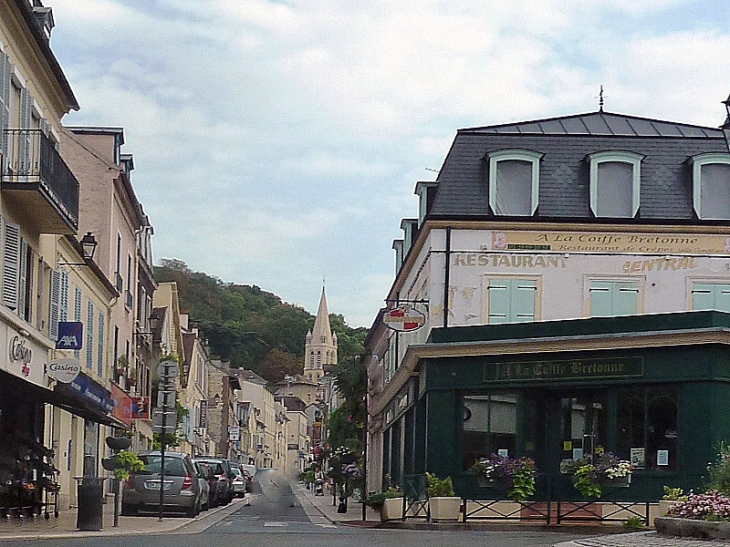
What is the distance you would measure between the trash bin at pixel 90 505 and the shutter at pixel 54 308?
774 centimetres

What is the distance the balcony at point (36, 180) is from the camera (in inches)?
873

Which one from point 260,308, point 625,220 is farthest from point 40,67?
point 260,308

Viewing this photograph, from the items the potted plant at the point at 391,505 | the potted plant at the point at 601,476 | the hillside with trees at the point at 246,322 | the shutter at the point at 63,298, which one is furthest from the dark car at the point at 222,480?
the hillside with trees at the point at 246,322

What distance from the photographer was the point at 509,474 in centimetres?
2700

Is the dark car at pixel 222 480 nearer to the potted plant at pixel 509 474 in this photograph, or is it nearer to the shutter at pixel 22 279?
the potted plant at pixel 509 474

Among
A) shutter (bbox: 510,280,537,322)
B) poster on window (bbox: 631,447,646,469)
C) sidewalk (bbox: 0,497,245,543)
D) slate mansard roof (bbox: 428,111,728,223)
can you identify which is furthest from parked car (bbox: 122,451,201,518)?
shutter (bbox: 510,280,537,322)

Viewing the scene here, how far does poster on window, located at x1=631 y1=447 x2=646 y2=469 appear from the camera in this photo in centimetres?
2614

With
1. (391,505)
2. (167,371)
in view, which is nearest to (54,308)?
(167,371)

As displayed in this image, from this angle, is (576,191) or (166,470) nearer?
(166,470)

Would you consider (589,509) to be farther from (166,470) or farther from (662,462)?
(166,470)

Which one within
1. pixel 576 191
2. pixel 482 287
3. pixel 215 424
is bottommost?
pixel 215 424

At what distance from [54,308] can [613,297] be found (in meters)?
14.8

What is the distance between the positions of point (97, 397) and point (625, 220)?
1483cm

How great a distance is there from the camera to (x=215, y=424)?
342 ft
